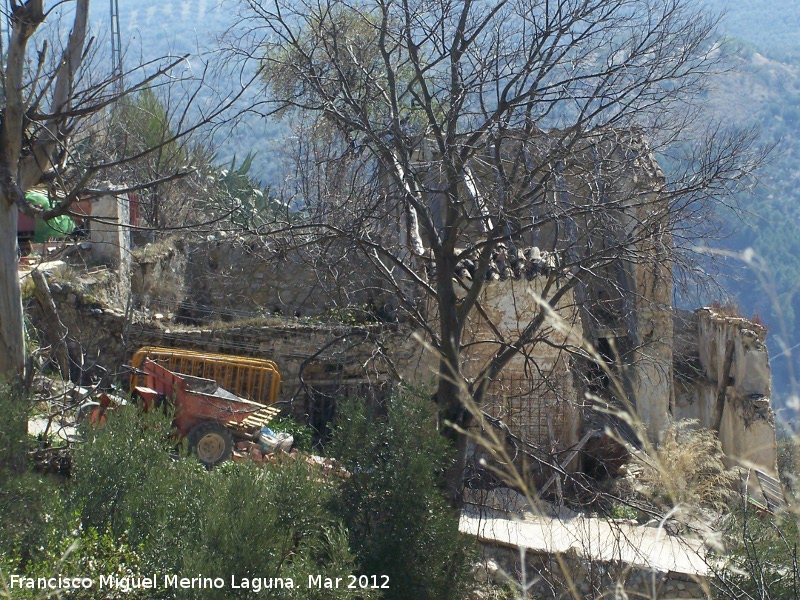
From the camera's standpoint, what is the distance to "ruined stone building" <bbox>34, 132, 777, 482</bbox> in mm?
6594

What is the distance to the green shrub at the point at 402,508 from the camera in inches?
194

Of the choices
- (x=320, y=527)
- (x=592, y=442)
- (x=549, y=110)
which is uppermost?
(x=549, y=110)

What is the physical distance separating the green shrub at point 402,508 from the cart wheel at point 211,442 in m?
4.98

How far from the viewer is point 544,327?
331 inches

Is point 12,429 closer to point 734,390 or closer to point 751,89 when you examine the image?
point 734,390

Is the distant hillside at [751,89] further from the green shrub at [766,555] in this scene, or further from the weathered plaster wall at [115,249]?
the weathered plaster wall at [115,249]

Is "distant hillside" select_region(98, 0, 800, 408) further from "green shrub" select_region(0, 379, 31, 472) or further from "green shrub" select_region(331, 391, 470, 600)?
"green shrub" select_region(0, 379, 31, 472)

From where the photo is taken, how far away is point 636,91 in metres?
6.76

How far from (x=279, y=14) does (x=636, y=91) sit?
9.65 feet

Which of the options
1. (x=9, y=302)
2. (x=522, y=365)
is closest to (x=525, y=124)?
(x=9, y=302)

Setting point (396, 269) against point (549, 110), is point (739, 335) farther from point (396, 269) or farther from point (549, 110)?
point (549, 110)

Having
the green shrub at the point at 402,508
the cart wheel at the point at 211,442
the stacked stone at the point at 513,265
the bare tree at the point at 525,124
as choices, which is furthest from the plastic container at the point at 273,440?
the green shrub at the point at 402,508

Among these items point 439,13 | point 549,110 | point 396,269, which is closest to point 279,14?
point 439,13

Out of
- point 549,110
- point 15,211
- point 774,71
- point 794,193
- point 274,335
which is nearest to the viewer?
point 15,211
